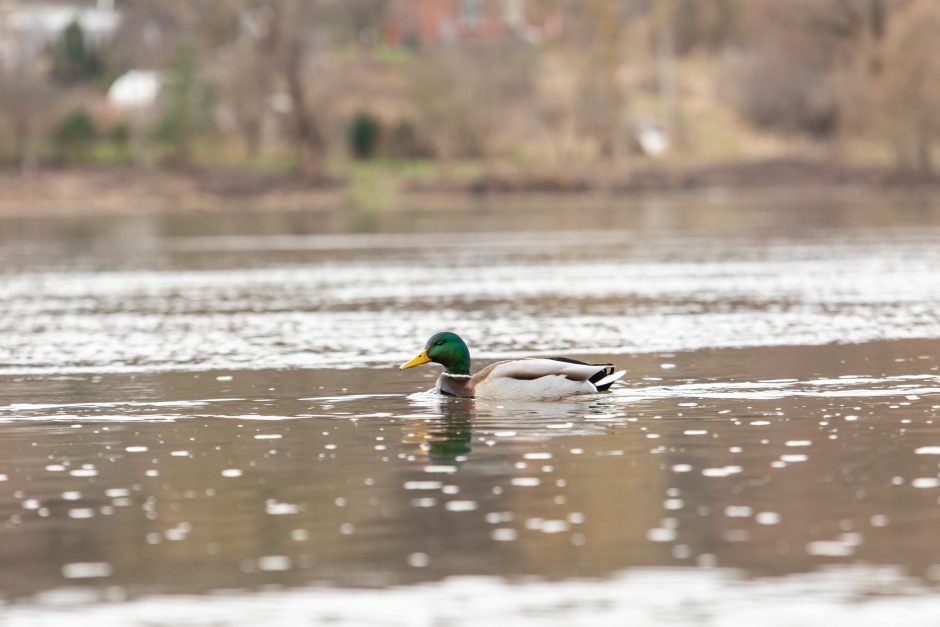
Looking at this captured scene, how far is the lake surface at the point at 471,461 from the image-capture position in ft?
36.7

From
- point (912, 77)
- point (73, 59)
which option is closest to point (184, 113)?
point (73, 59)

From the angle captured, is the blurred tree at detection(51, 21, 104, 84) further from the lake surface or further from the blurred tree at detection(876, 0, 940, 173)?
the lake surface

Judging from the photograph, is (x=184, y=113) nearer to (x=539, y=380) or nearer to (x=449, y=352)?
(x=449, y=352)

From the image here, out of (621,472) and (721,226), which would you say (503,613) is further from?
(721,226)

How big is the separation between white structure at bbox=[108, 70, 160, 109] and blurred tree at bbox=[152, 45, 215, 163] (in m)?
4.46

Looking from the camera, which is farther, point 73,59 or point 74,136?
point 73,59

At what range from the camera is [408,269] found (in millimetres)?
44156

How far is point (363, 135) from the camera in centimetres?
9969

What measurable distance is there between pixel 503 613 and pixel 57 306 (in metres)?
25.5

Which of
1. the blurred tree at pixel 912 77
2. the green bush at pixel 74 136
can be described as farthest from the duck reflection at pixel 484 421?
the green bush at pixel 74 136

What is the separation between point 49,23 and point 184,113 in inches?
1377

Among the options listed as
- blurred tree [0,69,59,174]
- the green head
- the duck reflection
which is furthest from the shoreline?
the duck reflection

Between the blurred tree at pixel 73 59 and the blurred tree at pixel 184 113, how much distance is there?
20.3 meters

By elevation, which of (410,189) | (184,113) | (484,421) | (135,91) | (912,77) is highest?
(135,91)
